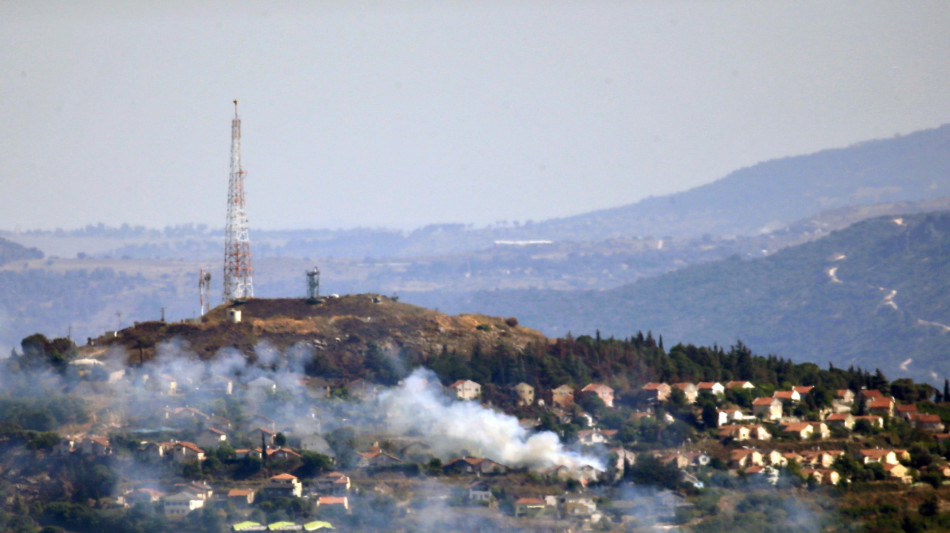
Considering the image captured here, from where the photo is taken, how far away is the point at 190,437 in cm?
13475

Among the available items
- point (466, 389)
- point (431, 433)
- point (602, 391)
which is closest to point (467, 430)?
point (431, 433)

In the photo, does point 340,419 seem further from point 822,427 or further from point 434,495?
point 822,427

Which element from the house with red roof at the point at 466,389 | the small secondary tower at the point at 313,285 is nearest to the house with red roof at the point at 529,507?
the house with red roof at the point at 466,389

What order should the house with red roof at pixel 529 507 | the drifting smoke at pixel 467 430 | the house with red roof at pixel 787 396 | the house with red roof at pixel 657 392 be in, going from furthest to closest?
the house with red roof at pixel 787 396
the house with red roof at pixel 657 392
the drifting smoke at pixel 467 430
the house with red roof at pixel 529 507

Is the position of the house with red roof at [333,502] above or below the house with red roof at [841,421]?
below

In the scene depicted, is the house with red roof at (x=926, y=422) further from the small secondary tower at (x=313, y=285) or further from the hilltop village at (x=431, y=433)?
the small secondary tower at (x=313, y=285)

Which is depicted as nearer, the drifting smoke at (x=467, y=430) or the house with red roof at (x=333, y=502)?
the house with red roof at (x=333, y=502)

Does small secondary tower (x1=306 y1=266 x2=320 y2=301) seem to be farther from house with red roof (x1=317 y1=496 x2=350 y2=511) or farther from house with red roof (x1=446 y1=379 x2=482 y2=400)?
house with red roof (x1=317 y1=496 x2=350 y2=511)

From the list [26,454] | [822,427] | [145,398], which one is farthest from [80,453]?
[822,427]

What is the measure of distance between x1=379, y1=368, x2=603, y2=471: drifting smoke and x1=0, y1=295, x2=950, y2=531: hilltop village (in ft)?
0.64

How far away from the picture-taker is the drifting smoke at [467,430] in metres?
133

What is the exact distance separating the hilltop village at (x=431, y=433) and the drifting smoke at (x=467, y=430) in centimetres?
20

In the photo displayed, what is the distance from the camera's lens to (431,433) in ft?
455

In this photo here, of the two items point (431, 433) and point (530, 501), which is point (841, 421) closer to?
point (431, 433)
